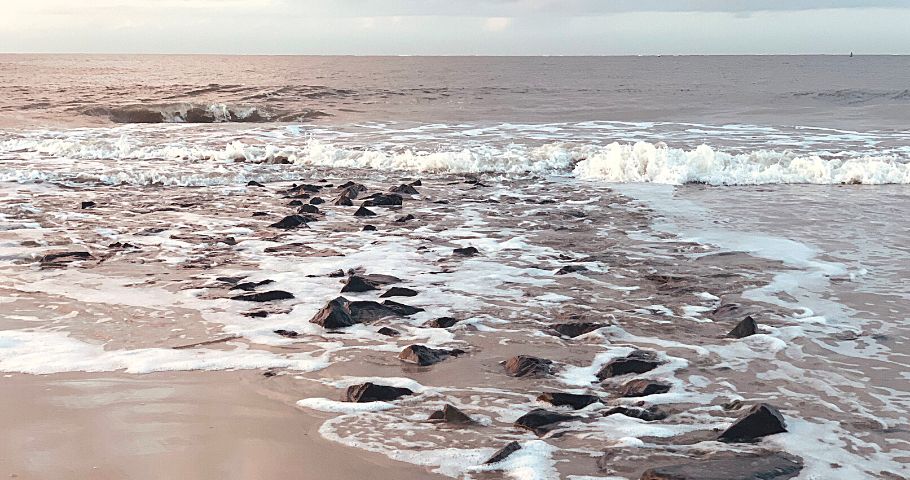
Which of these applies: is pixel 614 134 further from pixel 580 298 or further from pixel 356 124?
pixel 580 298

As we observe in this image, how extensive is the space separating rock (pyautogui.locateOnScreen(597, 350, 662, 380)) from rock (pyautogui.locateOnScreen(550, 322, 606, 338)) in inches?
18.8

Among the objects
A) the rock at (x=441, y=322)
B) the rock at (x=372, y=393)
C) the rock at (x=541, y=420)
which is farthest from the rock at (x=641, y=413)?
the rock at (x=441, y=322)

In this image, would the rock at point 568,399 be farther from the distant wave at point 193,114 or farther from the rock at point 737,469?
the distant wave at point 193,114

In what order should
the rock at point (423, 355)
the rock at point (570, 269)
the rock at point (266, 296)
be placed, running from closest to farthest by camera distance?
the rock at point (423, 355) → the rock at point (266, 296) → the rock at point (570, 269)

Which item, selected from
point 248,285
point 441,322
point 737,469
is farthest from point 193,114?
point 737,469

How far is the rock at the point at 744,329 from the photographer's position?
4995 millimetres

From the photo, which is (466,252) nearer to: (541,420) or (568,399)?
(568,399)

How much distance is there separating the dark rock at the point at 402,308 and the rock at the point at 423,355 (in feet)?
2.53

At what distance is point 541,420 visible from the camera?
Answer: 145 inches

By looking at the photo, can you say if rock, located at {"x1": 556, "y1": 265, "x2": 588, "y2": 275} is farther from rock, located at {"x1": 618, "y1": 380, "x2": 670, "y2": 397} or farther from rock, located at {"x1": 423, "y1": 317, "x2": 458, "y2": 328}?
rock, located at {"x1": 618, "y1": 380, "x2": 670, "y2": 397}

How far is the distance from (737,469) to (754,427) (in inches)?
16.3

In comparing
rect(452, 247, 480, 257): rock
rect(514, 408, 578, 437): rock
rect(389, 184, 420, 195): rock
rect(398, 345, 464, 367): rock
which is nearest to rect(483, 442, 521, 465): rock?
rect(514, 408, 578, 437): rock

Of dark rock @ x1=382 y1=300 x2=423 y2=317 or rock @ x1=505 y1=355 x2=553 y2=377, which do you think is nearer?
rock @ x1=505 y1=355 x2=553 y2=377

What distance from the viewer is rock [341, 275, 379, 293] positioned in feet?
19.6
